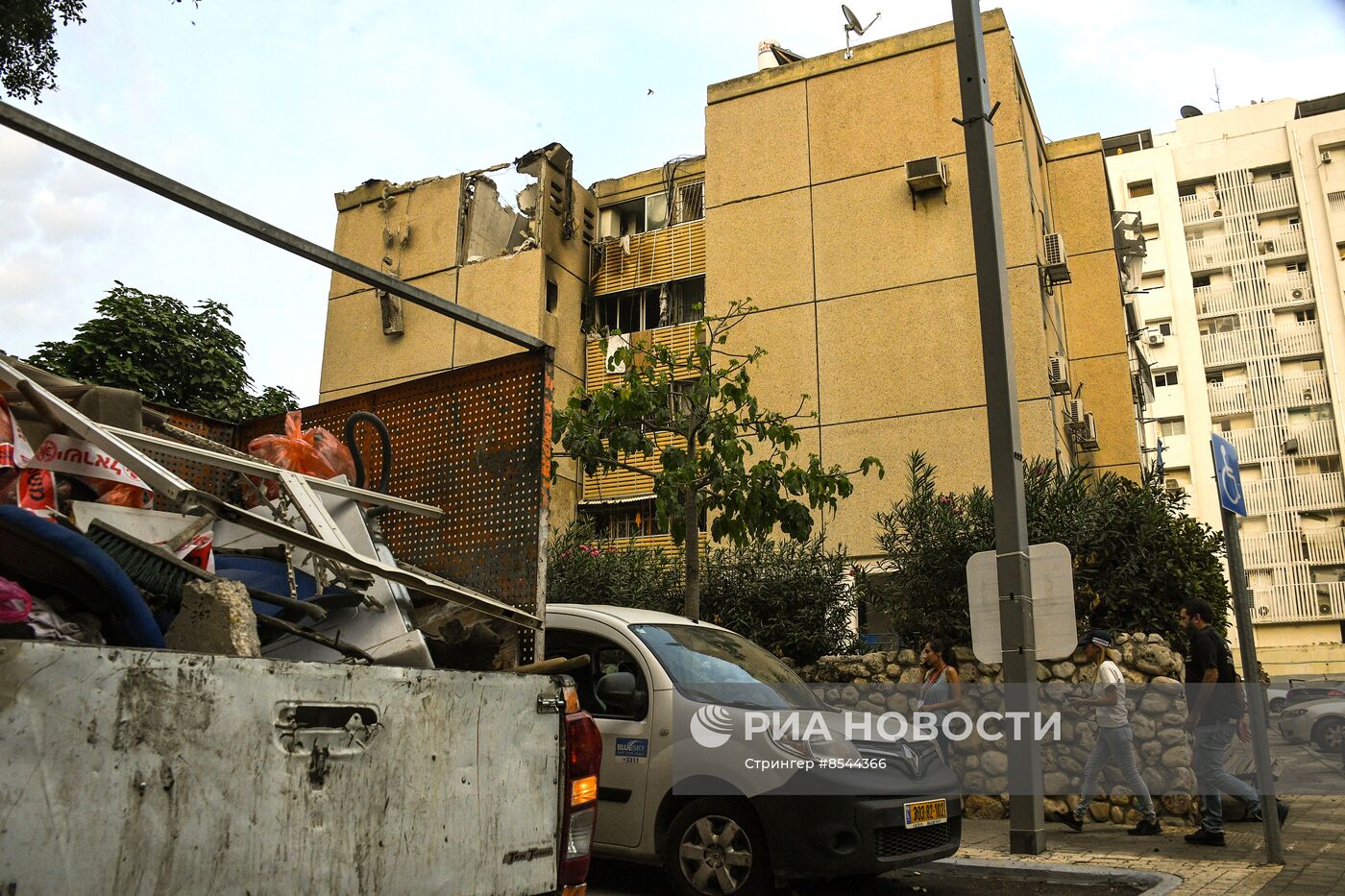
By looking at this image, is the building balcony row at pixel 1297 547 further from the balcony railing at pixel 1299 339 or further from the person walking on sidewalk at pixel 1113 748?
the person walking on sidewalk at pixel 1113 748

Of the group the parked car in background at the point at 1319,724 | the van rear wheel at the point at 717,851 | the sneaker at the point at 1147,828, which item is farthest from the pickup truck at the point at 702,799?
the parked car in background at the point at 1319,724

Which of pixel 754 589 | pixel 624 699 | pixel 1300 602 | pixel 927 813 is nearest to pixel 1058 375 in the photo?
pixel 754 589

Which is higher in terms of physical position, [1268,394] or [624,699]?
[1268,394]

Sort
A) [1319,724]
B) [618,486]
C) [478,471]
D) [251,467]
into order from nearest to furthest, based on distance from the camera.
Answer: [251,467]
[478,471]
[1319,724]
[618,486]

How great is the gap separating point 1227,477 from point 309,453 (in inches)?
245

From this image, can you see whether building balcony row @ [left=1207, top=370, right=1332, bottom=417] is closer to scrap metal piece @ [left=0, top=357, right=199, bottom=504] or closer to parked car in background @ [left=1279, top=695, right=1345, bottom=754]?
parked car in background @ [left=1279, top=695, right=1345, bottom=754]

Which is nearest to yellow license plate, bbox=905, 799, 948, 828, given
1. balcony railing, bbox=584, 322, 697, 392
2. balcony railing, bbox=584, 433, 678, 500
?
balcony railing, bbox=584, 322, 697, 392

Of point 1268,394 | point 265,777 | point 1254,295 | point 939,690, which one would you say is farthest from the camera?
point 1254,295

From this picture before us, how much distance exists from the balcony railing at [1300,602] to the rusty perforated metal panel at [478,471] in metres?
56.3

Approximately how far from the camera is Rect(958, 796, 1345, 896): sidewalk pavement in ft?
20.5

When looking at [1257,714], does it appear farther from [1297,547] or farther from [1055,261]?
[1297,547]

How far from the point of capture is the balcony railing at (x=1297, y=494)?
53.6 metres

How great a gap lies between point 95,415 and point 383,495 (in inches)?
40.2

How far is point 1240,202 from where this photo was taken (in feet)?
190
